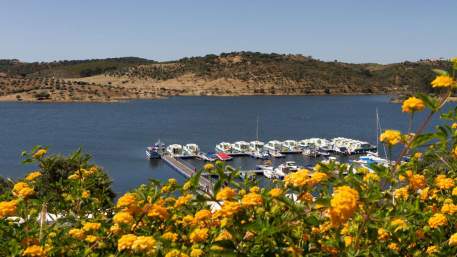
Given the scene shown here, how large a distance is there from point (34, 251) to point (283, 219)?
123 centimetres

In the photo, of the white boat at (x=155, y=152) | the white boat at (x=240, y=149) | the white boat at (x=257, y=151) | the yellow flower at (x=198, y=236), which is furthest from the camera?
the white boat at (x=240, y=149)

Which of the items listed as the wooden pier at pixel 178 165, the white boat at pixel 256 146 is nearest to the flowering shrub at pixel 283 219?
the wooden pier at pixel 178 165

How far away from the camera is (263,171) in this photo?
3784cm

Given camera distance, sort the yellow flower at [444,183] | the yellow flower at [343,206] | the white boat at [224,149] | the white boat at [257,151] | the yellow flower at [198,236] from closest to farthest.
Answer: the yellow flower at [343,206] < the yellow flower at [198,236] < the yellow flower at [444,183] < the white boat at [257,151] < the white boat at [224,149]

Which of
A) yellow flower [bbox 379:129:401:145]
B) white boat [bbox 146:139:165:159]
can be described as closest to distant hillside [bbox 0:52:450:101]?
white boat [bbox 146:139:165:159]

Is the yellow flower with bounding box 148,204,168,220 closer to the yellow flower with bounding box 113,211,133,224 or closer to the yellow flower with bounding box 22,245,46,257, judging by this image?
the yellow flower with bounding box 113,211,133,224

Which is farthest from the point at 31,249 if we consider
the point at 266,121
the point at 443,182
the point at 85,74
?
the point at 85,74

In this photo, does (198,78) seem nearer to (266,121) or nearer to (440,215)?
(266,121)

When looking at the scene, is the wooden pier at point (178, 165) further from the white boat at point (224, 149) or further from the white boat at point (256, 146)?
the white boat at point (256, 146)

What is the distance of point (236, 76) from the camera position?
148 meters

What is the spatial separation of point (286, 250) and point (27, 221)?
166cm

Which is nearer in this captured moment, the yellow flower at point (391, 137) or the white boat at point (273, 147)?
the yellow flower at point (391, 137)

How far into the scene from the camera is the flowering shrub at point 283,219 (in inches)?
86.7

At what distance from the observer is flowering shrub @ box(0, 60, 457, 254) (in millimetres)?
2203
